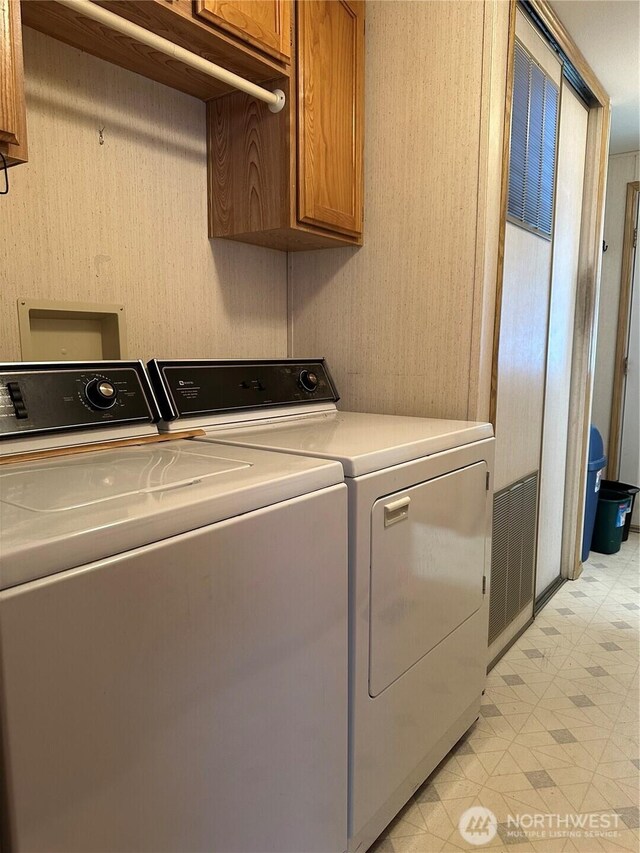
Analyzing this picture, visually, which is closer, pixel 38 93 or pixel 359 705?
pixel 359 705

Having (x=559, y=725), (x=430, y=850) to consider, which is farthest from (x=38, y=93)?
(x=559, y=725)

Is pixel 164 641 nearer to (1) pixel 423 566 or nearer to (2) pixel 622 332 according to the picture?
(1) pixel 423 566

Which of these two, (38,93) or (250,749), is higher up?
(38,93)

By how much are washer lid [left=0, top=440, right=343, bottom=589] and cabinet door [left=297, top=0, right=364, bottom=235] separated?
97 centimetres

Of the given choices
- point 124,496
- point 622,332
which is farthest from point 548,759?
point 622,332

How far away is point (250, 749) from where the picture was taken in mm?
995

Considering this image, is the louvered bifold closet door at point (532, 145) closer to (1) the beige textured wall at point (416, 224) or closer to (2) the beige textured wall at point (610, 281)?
(1) the beige textured wall at point (416, 224)

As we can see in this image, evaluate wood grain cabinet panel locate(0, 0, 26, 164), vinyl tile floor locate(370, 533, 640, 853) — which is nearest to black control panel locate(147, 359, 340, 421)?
wood grain cabinet panel locate(0, 0, 26, 164)

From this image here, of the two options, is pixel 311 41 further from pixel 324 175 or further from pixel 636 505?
pixel 636 505

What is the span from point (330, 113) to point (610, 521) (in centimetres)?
288

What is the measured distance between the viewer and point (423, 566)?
58.4 inches

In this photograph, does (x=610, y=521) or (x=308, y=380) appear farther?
(x=610, y=521)

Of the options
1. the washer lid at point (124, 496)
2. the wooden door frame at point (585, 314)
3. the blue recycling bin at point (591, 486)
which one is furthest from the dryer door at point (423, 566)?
the blue recycling bin at point (591, 486)

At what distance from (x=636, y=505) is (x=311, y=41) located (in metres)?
3.55
